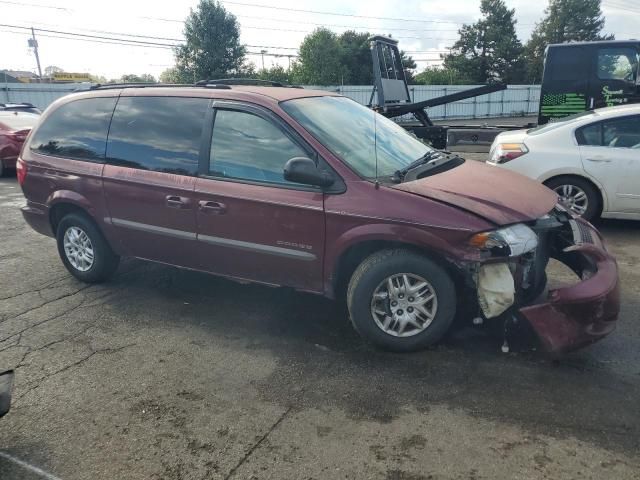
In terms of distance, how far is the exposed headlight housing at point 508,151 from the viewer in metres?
6.67

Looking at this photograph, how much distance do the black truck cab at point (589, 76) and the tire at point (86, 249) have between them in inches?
349

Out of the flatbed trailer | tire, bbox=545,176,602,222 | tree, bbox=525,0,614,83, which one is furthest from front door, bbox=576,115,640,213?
tree, bbox=525,0,614,83

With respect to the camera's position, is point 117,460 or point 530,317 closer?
point 117,460

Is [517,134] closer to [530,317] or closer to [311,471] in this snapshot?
[530,317]

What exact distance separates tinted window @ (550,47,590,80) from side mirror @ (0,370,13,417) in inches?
410

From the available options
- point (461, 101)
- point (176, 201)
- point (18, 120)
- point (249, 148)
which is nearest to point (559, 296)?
point (249, 148)

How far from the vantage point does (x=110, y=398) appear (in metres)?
→ 3.29

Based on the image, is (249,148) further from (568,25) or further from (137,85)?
(568,25)

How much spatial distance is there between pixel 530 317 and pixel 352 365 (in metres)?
1.19

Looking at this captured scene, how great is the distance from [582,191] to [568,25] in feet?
215

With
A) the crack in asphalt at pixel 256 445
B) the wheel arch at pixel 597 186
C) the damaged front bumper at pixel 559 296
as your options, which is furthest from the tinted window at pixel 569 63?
the crack in asphalt at pixel 256 445

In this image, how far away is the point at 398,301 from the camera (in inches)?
143

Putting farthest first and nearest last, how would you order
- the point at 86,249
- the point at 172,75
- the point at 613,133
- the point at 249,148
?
the point at 172,75, the point at 613,133, the point at 86,249, the point at 249,148

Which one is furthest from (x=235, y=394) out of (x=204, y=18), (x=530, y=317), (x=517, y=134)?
(x=204, y=18)
